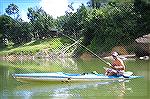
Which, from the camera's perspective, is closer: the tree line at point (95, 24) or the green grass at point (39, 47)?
the tree line at point (95, 24)

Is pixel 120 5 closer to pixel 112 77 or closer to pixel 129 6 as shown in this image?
pixel 129 6

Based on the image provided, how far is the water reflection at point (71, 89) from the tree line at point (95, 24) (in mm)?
8265

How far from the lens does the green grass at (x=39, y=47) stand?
18.2 metres

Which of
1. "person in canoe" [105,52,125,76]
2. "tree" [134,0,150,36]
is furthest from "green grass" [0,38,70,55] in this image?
"person in canoe" [105,52,125,76]

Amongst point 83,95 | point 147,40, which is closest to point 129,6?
point 147,40

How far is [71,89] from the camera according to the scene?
19.0 ft

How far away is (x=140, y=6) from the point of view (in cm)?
1389

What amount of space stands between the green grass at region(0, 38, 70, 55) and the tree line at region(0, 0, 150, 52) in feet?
1.98

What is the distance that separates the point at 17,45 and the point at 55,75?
15.2 metres

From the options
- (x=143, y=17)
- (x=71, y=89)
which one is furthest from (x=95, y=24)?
(x=71, y=89)

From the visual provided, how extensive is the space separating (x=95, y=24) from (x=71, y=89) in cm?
1063

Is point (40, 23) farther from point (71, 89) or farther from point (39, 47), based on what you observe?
point (71, 89)

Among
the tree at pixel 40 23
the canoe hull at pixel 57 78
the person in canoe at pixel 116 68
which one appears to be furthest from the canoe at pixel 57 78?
the tree at pixel 40 23

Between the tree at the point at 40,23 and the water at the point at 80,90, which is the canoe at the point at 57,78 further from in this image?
the tree at the point at 40,23
